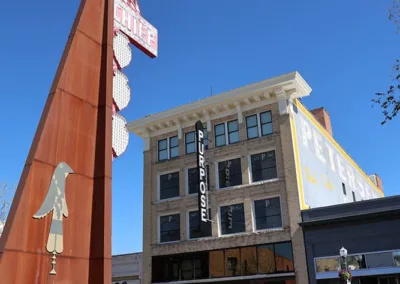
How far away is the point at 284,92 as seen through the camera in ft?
100

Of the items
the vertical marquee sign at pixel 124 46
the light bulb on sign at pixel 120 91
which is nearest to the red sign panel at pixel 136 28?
the vertical marquee sign at pixel 124 46

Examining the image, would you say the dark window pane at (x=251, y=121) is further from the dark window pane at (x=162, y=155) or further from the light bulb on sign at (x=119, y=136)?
the light bulb on sign at (x=119, y=136)

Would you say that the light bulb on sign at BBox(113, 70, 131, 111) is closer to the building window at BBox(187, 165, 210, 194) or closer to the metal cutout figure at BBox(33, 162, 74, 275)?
the metal cutout figure at BBox(33, 162, 74, 275)

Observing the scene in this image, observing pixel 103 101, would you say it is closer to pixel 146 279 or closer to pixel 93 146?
pixel 93 146

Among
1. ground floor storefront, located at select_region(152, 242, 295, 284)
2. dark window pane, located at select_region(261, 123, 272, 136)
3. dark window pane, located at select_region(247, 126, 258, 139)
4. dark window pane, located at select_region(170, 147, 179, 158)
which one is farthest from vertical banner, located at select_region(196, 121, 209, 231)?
dark window pane, located at select_region(261, 123, 272, 136)

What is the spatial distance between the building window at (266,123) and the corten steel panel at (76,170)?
19.7 metres

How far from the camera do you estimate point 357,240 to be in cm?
2562

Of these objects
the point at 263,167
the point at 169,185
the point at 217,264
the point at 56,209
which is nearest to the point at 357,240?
the point at 263,167

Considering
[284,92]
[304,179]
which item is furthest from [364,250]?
[284,92]

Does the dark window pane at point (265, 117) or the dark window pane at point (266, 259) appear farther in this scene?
the dark window pane at point (265, 117)

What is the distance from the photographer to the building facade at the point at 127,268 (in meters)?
34.5

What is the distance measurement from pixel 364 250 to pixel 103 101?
767 inches

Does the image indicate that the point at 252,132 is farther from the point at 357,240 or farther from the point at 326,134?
the point at 357,240

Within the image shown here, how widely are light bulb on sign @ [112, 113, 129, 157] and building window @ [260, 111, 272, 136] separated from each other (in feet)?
61.5
